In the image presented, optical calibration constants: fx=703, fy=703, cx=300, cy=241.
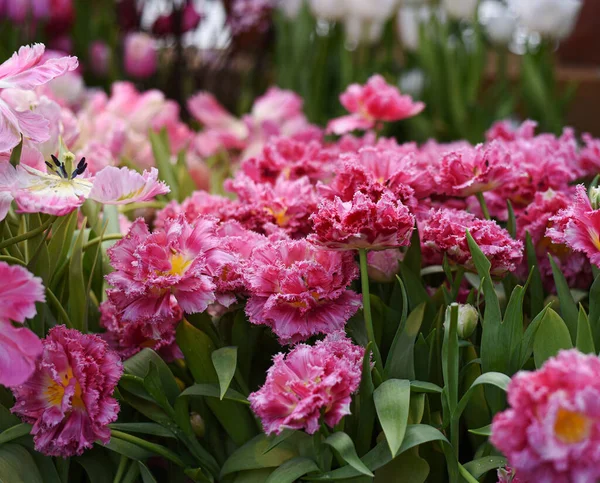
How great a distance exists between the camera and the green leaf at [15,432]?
1.75 feet

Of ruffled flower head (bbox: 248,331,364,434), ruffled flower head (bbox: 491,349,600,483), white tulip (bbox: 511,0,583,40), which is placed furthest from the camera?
white tulip (bbox: 511,0,583,40)

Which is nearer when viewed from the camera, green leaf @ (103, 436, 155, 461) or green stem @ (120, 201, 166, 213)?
green leaf @ (103, 436, 155, 461)

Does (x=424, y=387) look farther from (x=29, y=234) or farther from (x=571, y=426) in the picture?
(x=29, y=234)

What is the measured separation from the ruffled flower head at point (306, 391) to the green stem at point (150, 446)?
116 mm

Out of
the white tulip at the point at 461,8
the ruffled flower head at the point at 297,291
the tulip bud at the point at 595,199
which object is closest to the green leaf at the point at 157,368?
the ruffled flower head at the point at 297,291

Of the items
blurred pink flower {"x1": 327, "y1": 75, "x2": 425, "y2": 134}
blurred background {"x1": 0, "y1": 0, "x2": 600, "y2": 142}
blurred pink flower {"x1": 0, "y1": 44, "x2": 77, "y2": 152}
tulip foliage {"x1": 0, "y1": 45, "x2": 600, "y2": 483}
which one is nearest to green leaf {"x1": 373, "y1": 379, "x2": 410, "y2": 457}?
tulip foliage {"x1": 0, "y1": 45, "x2": 600, "y2": 483}

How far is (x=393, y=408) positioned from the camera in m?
0.50

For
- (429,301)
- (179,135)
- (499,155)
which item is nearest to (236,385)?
(429,301)

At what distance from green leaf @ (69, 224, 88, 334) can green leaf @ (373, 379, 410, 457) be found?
256 millimetres

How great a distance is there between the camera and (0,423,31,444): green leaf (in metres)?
0.53

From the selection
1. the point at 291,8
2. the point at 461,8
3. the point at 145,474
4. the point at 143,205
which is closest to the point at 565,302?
the point at 145,474

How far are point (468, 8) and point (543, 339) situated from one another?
106 centimetres

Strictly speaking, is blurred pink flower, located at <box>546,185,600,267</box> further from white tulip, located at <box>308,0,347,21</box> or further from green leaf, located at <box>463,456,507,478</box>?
white tulip, located at <box>308,0,347,21</box>

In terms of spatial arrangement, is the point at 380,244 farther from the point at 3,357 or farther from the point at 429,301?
the point at 3,357
